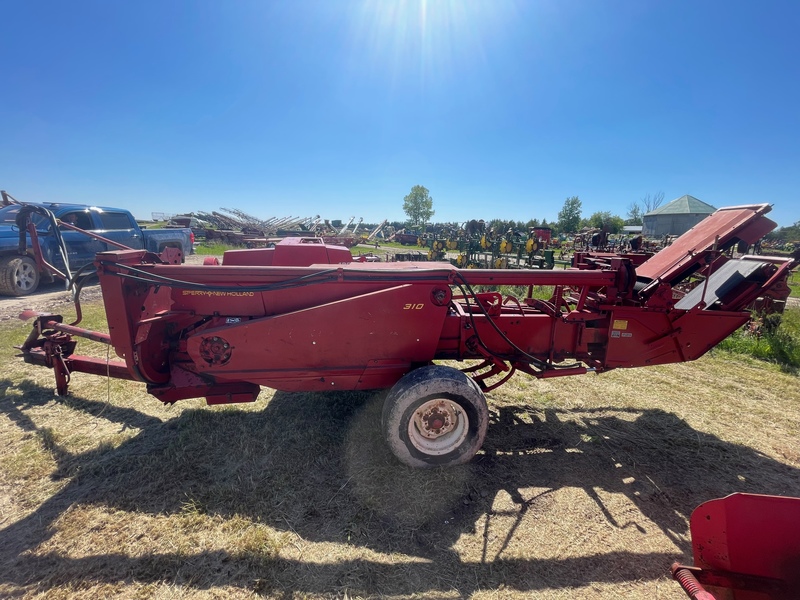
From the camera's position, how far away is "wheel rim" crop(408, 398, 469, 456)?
308cm

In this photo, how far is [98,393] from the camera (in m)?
4.22

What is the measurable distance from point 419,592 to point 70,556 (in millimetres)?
2194

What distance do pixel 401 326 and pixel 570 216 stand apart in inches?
2736

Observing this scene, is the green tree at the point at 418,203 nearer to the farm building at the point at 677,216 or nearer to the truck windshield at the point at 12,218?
the farm building at the point at 677,216

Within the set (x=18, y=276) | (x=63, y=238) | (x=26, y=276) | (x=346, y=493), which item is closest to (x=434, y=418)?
(x=346, y=493)

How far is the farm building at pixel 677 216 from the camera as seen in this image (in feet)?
164

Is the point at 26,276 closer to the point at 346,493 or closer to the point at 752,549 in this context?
the point at 346,493

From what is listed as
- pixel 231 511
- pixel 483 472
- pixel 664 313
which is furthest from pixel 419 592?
pixel 664 313

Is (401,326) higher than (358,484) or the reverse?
higher

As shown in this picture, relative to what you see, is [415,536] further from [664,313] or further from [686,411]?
[686,411]

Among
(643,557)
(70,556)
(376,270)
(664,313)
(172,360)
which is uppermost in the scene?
(376,270)

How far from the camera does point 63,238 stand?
8.67 meters

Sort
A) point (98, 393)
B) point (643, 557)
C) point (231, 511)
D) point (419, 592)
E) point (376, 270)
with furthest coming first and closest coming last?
point (98, 393), point (376, 270), point (231, 511), point (643, 557), point (419, 592)

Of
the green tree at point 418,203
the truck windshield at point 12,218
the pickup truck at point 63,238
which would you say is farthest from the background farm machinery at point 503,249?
the green tree at point 418,203
